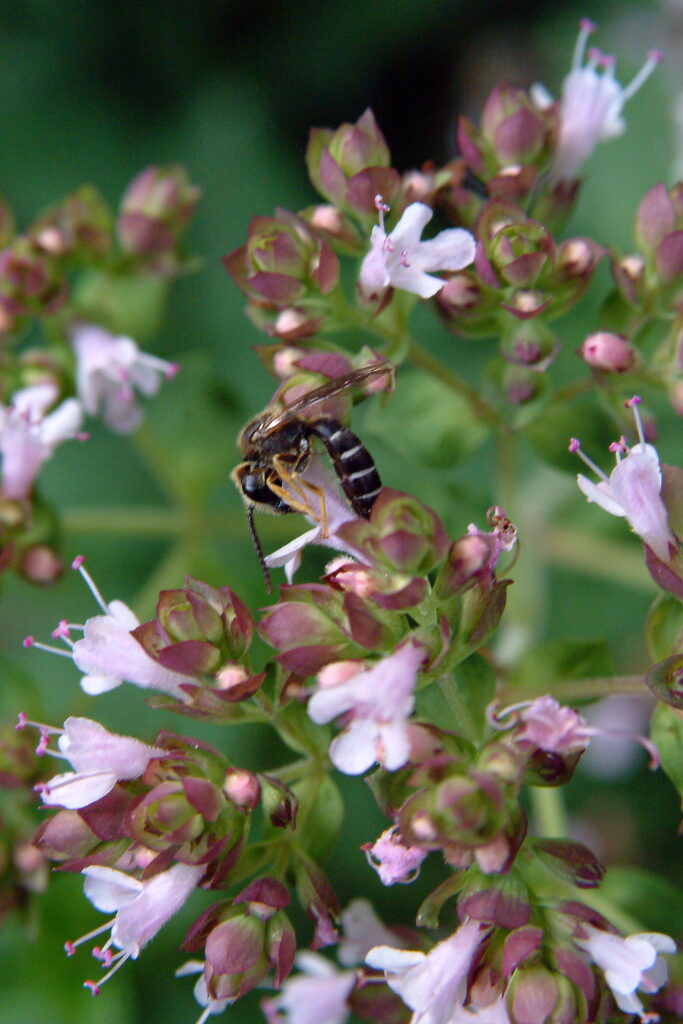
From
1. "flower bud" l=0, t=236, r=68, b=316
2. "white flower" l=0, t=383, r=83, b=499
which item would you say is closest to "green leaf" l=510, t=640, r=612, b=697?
"white flower" l=0, t=383, r=83, b=499

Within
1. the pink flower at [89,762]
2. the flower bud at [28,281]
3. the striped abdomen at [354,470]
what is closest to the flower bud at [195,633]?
the pink flower at [89,762]

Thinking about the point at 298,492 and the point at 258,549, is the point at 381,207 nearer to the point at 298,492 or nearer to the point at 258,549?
the point at 298,492

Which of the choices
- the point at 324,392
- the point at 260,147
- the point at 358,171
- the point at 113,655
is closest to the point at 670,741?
the point at 324,392

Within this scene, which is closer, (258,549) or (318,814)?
(258,549)

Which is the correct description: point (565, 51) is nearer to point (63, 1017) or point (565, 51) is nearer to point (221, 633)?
point (221, 633)

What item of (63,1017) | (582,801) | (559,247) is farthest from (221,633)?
(582,801)

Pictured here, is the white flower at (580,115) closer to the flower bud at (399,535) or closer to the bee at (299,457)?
the bee at (299,457)
